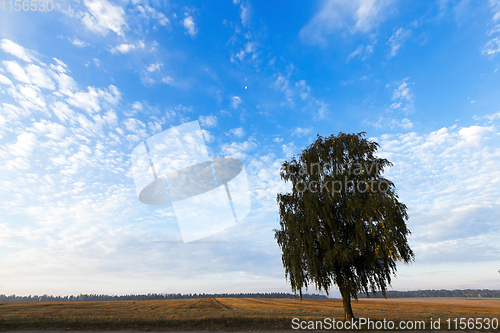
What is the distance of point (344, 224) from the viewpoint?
18.5 m

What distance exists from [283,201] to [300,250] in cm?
464

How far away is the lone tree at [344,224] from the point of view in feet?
55.4

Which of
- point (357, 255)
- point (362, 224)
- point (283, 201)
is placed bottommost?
point (357, 255)

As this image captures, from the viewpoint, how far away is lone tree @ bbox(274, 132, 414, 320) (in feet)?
55.4

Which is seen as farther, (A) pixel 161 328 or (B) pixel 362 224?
(A) pixel 161 328

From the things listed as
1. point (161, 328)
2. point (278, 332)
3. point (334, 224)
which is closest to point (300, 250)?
point (334, 224)

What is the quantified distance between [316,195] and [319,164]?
3032mm

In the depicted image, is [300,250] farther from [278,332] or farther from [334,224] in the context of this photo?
[278,332]

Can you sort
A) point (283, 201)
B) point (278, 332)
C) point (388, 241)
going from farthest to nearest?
1. point (283, 201)
2. point (278, 332)
3. point (388, 241)

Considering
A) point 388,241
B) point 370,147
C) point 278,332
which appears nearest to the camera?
point 388,241

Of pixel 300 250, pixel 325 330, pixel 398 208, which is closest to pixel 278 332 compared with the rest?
pixel 325 330

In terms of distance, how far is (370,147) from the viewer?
19766 mm

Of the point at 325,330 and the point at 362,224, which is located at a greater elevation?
the point at 362,224

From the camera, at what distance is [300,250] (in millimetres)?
18375
